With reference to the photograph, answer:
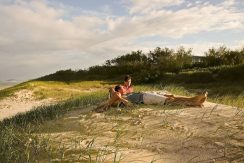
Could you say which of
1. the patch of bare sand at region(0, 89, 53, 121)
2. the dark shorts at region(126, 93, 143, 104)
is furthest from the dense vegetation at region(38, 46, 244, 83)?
the dark shorts at region(126, 93, 143, 104)

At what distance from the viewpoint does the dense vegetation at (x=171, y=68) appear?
28469 mm

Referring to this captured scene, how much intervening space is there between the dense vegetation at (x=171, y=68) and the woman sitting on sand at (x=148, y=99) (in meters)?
16.0

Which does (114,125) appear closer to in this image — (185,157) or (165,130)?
(165,130)

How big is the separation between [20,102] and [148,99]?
1524 cm

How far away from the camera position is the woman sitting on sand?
11348mm

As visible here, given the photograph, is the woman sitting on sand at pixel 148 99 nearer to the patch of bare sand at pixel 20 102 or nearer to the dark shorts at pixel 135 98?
the dark shorts at pixel 135 98

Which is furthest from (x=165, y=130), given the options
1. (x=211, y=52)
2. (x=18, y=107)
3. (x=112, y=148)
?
(x=211, y=52)

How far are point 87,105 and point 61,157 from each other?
7032 millimetres

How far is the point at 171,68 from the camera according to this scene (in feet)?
119

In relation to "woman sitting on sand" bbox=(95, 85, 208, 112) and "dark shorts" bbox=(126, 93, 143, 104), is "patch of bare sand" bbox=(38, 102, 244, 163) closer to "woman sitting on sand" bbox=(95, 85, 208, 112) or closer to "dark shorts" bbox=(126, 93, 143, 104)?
"woman sitting on sand" bbox=(95, 85, 208, 112)

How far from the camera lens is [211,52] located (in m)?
37.5

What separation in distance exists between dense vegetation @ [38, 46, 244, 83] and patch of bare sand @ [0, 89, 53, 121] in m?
8.29

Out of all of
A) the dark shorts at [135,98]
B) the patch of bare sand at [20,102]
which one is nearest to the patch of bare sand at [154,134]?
the dark shorts at [135,98]

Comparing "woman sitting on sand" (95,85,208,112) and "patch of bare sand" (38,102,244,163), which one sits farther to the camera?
"woman sitting on sand" (95,85,208,112)
